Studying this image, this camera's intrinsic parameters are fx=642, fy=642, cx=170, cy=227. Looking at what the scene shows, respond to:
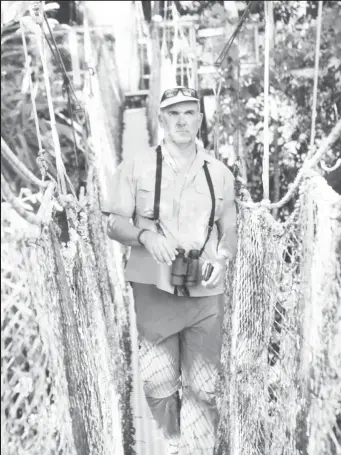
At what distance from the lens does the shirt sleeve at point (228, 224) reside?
215cm

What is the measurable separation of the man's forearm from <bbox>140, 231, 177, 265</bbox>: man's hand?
0.07 metres

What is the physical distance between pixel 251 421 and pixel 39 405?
99 cm

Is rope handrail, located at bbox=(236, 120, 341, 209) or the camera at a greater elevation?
rope handrail, located at bbox=(236, 120, 341, 209)

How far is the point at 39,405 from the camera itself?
54.4 inches

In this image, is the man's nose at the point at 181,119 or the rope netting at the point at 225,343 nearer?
the rope netting at the point at 225,343

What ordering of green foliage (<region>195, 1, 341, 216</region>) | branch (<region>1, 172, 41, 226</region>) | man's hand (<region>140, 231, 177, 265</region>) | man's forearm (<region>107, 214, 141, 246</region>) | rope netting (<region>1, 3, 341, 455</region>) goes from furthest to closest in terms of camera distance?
green foliage (<region>195, 1, 341, 216</region>), man's forearm (<region>107, 214, 141, 246</region>), man's hand (<region>140, 231, 177, 265</region>), rope netting (<region>1, 3, 341, 455</region>), branch (<region>1, 172, 41, 226</region>)

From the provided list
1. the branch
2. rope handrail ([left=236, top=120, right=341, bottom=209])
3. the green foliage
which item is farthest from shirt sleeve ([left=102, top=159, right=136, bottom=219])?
the green foliage

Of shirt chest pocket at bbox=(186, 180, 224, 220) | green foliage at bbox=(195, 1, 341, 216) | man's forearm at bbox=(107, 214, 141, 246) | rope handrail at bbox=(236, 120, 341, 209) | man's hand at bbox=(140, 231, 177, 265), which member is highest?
green foliage at bbox=(195, 1, 341, 216)

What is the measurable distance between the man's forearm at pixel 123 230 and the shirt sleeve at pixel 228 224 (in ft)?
0.95

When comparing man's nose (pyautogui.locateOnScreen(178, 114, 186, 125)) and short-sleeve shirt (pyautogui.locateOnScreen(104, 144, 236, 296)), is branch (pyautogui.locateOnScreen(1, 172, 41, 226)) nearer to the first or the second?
short-sleeve shirt (pyautogui.locateOnScreen(104, 144, 236, 296))

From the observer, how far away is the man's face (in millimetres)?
2109

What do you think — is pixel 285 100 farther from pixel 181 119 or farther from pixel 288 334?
pixel 288 334

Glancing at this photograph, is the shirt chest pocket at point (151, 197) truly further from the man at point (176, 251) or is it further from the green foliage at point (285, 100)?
the green foliage at point (285, 100)

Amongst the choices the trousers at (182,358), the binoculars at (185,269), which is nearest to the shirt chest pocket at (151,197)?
the binoculars at (185,269)
